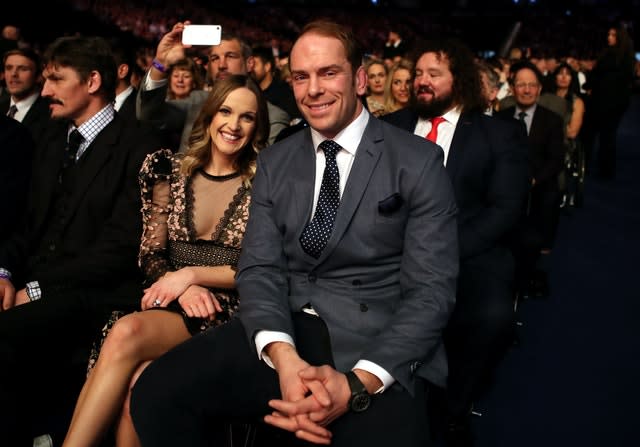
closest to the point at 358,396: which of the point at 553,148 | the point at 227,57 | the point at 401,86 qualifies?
the point at 227,57

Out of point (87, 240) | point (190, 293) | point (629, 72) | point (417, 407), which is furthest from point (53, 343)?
point (629, 72)

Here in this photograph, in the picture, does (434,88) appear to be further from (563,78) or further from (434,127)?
(563,78)

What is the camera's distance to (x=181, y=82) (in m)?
4.47

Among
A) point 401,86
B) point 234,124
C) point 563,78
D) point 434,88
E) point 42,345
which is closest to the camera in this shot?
point 42,345

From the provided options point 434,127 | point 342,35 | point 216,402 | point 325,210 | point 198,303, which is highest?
point 342,35

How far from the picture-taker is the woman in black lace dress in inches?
70.9

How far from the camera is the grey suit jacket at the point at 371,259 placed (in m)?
Result: 1.59

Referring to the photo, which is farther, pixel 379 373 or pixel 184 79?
pixel 184 79

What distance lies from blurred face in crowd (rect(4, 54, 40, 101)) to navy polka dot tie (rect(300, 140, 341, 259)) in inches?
123

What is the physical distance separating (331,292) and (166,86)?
5.65ft

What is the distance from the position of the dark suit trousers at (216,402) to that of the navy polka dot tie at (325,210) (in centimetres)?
33

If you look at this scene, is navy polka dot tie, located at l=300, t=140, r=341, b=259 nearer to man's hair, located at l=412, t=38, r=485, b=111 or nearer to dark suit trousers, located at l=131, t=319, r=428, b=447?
dark suit trousers, located at l=131, t=319, r=428, b=447

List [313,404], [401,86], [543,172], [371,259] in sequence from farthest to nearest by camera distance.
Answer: [401,86]
[543,172]
[371,259]
[313,404]

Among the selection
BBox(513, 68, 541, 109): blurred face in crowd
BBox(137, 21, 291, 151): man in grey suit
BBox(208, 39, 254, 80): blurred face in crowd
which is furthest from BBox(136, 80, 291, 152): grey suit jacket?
BBox(513, 68, 541, 109): blurred face in crowd
